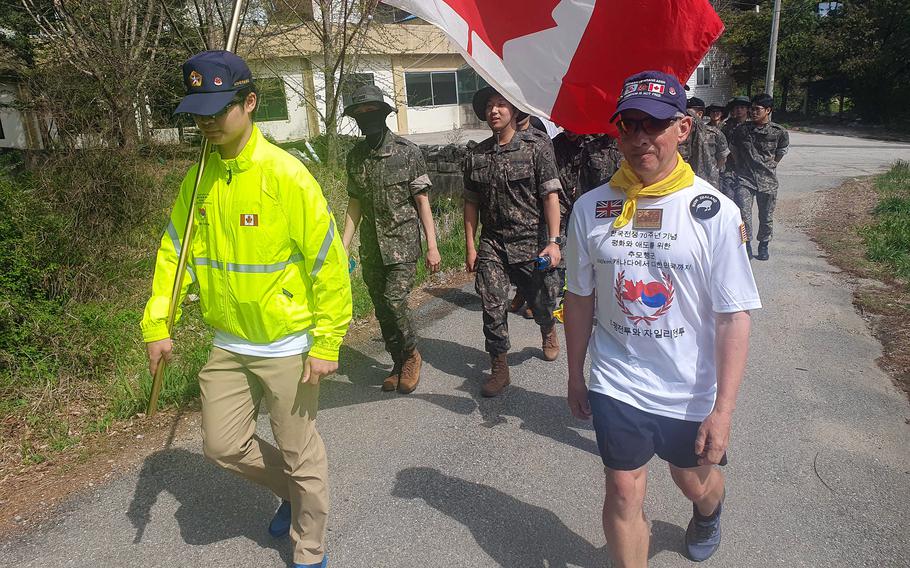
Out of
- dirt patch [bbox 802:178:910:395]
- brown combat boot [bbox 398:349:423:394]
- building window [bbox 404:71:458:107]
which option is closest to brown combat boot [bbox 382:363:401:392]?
brown combat boot [bbox 398:349:423:394]

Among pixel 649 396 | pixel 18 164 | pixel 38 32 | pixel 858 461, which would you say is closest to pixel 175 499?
pixel 649 396

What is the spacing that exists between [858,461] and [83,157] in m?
7.57

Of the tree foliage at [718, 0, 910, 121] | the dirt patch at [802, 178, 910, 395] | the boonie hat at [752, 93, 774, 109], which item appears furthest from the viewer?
the tree foliage at [718, 0, 910, 121]

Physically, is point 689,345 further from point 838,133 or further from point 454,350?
point 838,133

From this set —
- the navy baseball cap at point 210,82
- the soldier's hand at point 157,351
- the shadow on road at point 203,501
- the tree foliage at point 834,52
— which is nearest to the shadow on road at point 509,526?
the shadow on road at point 203,501

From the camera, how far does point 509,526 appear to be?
3.12 meters

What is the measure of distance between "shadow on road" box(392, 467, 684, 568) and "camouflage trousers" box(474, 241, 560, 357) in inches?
50.2

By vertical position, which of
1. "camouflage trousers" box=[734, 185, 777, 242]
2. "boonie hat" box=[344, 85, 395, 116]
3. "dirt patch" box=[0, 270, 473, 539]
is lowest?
"dirt patch" box=[0, 270, 473, 539]

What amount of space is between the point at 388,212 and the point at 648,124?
249 cm

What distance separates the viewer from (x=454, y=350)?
5598mm

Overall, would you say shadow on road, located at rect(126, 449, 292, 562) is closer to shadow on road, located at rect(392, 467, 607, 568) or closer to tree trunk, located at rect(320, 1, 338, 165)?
shadow on road, located at rect(392, 467, 607, 568)

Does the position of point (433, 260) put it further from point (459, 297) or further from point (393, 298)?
point (459, 297)

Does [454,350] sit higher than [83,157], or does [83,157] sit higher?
[83,157]

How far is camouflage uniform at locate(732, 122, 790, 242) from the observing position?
8.52 metres
